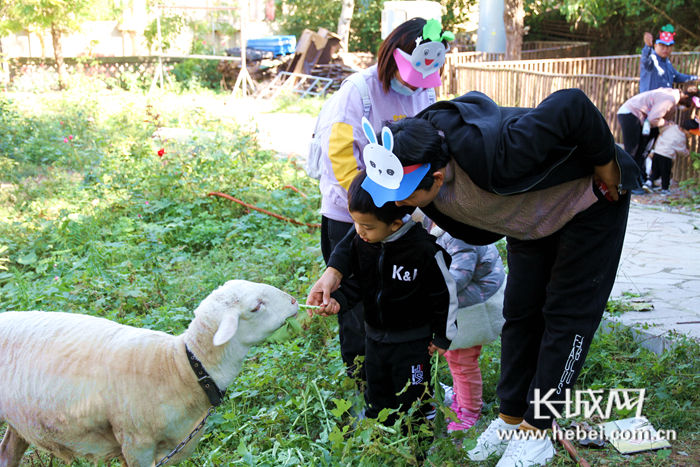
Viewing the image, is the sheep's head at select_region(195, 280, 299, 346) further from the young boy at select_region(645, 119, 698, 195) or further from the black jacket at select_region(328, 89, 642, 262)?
the young boy at select_region(645, 119, 698, 195)

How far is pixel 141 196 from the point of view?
793cm

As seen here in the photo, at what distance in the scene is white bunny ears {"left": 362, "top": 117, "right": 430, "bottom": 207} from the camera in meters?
2.36

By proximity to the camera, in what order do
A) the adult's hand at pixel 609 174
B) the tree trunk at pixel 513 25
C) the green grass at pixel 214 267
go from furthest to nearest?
the tree trunk at pixel 513 25
the green grass at pixel 214 267
the adult's hand at pixel 609 174

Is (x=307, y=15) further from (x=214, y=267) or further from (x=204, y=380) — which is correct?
(x=204, y=380)

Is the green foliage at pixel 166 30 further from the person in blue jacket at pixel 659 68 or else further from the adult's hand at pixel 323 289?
the adult's hand at pixel 323 289

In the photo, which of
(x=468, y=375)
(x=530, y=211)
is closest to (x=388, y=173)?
(x=530, y=211)

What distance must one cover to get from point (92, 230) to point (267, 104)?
12.8m

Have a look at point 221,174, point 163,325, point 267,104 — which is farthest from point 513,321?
point 267,104

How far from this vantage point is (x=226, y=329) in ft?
9.37

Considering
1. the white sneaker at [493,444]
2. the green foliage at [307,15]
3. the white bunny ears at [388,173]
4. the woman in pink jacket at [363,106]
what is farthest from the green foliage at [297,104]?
the white bunny ears at [388,173]

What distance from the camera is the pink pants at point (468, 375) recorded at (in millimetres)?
3521

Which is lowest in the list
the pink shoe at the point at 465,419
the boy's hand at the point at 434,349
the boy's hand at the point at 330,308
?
the pink shoe at the point at 465,419

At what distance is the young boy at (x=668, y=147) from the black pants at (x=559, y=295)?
23.2 ft

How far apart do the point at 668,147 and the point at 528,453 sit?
741 cm
